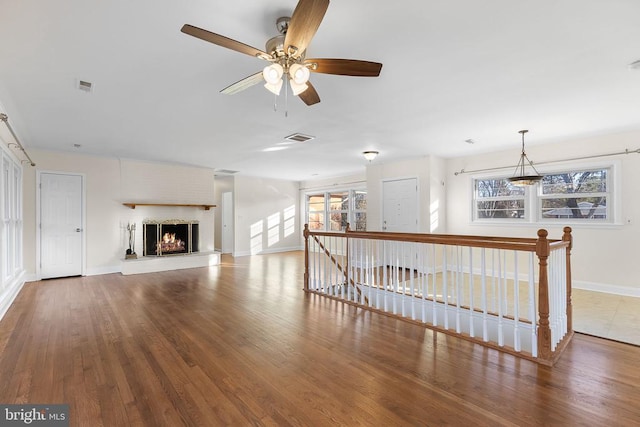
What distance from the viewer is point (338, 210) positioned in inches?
388

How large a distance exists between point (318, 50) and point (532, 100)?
261cm

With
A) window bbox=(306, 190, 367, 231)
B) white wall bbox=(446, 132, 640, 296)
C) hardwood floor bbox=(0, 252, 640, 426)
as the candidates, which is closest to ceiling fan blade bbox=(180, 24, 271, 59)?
hardwood floor bbox=(0, 252, 640, 426)

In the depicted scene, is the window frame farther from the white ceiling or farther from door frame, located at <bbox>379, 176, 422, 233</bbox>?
the white ceiling

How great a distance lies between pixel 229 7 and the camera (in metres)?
1.92

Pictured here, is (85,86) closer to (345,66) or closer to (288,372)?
(345,66)

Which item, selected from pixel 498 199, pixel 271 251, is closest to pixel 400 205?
pixel 498 199

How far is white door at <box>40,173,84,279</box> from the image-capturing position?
579cm

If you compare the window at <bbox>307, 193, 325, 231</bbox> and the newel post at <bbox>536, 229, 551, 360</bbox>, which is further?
the window at <bbox>307, 193, 325, 231</bbox>

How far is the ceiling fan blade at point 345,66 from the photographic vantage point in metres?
2.02

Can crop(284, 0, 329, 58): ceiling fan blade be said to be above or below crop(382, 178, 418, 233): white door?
above

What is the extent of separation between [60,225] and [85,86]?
169 inches

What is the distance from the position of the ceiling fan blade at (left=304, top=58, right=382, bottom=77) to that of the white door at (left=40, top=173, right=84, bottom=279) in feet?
20.9

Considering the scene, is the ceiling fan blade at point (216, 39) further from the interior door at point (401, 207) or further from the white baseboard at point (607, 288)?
the white baseboard at point (607, 288)

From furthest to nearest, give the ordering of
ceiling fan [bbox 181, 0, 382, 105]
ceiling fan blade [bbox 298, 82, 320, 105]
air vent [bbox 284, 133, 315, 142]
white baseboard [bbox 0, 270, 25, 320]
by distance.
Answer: air vent [bbox 284, 133, 315, 142]
white baseboard [bbox 0, 270, 25, 320]
ceiling fan blade [bbox 298, 82, 320, 105]
ceiling fan [bbox 181, 0, 382, 105]
